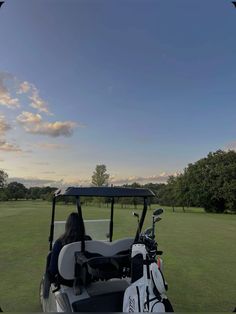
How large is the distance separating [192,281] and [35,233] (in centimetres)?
663

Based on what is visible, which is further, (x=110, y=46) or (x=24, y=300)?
(x=110, y=46)

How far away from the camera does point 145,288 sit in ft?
7.77

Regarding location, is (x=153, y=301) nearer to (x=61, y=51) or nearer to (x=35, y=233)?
(x=61, y=51)

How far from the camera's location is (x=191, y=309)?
3.88 meters

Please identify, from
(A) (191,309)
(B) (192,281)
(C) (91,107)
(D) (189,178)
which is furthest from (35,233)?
(D) (189,178)

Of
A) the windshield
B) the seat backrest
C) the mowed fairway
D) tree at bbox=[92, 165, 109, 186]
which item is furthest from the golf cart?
tree at bbox=[92, 165, 109, 186]

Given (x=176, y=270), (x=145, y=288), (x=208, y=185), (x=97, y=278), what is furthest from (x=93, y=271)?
(x=208, y=185)

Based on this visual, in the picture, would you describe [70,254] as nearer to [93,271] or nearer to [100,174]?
[93,271]

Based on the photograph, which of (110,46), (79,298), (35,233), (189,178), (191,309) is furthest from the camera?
(189,178)

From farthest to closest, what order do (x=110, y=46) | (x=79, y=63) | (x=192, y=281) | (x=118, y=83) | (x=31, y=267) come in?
(x=118, y=83)
(x=79, y=63)
(x=110, y=46)
(x=31, y=267)
(x=192, y=281)

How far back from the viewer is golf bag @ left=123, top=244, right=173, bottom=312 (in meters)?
2.36

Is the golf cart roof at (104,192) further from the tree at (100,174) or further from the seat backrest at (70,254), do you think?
the tree at (100,174)

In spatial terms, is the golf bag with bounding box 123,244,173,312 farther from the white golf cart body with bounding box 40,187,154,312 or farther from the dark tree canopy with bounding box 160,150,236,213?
the dark tree canopy with bounding box 160,150,236,213

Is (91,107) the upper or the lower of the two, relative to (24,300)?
upper
